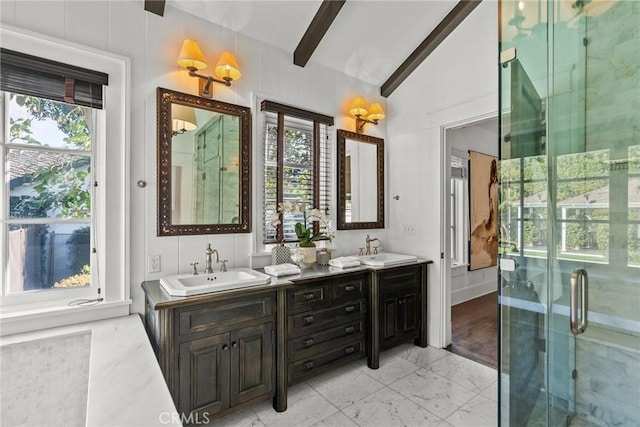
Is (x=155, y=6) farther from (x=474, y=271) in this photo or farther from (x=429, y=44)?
(x=474, y=271)

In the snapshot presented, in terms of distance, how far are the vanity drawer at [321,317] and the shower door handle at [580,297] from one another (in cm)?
139

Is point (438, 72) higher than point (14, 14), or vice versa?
point (438, 72)

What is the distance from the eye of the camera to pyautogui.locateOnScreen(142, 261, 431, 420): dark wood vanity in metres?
1.70

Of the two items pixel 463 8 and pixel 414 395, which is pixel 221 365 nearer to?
pixel 414 395

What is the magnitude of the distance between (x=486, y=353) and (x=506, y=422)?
143 cm

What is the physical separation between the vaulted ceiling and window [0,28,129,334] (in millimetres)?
741

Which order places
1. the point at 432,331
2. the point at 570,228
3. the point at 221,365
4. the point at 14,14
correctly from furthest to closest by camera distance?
the point at 432,331
the point at 221,365
the point at 14,14
the point at 570,228

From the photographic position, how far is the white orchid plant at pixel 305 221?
2.58 metres

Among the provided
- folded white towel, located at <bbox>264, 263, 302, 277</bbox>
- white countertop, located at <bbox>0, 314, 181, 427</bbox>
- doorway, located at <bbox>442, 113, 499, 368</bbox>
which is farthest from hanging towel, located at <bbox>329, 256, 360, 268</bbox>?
white countertop, located at <bbox>0, 314, 181, 427</bbox>

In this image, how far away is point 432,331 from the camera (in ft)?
9.93

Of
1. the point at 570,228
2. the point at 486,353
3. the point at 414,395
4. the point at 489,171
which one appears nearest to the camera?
the point at 570,228

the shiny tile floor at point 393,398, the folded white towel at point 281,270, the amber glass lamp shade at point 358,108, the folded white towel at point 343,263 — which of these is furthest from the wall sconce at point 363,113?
the shiny tile floor at point 393,398

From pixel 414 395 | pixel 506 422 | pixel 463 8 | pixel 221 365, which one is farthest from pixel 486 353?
pixel 463 8

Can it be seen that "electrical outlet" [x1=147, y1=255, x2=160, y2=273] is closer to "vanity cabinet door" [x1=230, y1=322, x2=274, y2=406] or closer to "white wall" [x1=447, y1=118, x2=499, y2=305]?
"vanity cabinet door" [x1=230, y1=322, x2=274, y2=406]
